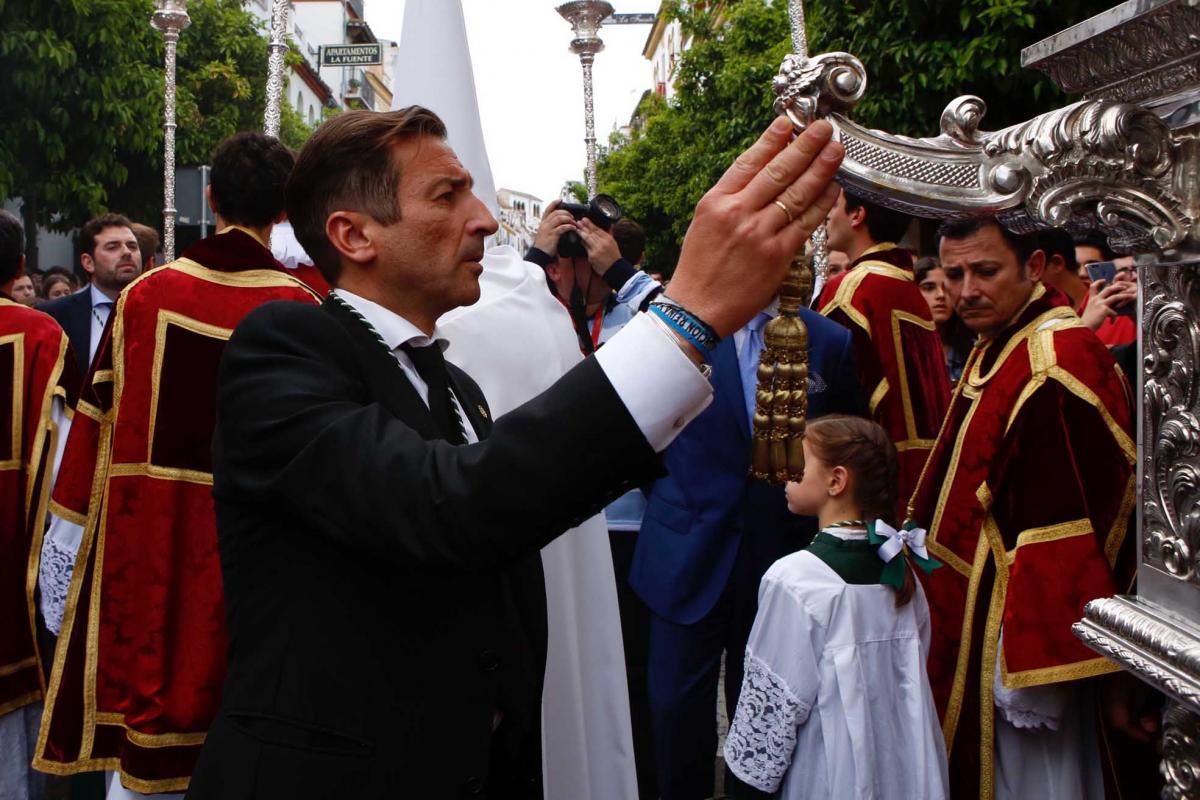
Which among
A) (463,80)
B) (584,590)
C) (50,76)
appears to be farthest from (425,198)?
(50,76)

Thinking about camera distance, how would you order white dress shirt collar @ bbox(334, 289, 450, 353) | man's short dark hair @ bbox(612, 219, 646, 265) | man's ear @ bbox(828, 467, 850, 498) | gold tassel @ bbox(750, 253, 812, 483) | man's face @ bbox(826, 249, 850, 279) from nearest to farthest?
gold tassel @ bbox(750, 253, 812, 483) → white dress shirt collar @ bbox(334, 289, 450, 353) → man's ear @ bbox(828, 467, 850, 498) → man's short dark hair @ bbox(612, 219, 646, 265) → man's face @ bbox(826, 249, 850, 279)

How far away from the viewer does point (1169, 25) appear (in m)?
1.25

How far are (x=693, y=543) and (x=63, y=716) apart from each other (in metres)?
2.04

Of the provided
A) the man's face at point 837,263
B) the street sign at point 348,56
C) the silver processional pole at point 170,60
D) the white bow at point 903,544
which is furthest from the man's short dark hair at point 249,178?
the street sign at point 348,56

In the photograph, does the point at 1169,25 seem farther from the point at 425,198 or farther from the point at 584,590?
the point at 584,590

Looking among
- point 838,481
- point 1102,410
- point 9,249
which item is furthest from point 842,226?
point 9,249

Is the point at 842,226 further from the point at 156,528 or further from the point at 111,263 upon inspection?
the point at 111,263

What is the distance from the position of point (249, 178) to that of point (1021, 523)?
2462 mm

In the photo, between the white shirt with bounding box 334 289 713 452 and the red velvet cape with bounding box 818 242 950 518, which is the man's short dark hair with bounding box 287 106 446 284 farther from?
the red velvet cape with bounding box 818 242 950 518

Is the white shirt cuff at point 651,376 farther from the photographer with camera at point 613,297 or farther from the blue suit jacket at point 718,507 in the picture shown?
the blue suit jacket at point 718,507

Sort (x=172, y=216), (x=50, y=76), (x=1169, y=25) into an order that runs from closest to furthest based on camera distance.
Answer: (x=1169, y=25) < (x=172, y=216) < (x=50, y=76)

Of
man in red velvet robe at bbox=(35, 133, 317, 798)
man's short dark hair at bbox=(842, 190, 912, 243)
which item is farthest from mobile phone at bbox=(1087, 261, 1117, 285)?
man in red velvet robe at bbox=(35, 133, 317, 798)

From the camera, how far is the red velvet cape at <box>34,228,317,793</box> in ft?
11.6

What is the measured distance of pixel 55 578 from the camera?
380cm
